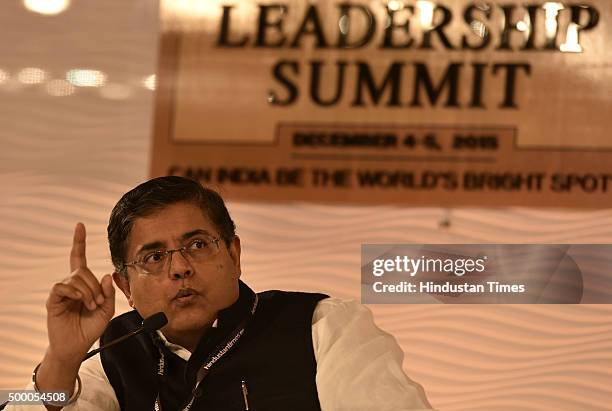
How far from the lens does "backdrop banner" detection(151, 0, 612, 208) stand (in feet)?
9.37

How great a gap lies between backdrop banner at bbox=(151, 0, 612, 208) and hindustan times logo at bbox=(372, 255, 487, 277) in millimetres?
184

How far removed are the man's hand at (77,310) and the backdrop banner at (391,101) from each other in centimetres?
115

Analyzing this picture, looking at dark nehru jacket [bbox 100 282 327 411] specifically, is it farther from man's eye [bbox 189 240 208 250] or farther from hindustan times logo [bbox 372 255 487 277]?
hindustan times logo [bbox 372 255 487 277]

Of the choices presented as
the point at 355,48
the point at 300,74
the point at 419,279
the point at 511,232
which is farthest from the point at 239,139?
the point at 511,232

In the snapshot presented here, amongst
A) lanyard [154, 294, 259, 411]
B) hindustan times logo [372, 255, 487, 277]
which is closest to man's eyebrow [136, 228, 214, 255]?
lanyard [154, 294, 259, 411]

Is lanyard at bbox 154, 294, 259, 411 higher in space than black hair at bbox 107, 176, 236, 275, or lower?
lower

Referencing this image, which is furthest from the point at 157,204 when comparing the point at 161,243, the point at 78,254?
the point at 78,254

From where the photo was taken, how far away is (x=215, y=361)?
198 centimetres

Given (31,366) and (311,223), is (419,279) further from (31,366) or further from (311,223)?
(31,366)

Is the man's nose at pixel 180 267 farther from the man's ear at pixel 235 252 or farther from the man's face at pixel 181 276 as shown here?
the man's ear at pixel 235 252

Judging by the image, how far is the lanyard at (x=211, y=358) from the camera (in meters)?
1.94

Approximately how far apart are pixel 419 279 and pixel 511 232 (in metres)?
0.32

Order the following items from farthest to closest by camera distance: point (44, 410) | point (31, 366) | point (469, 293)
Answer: point (31, 366), point (469, 293), point (44, 410)

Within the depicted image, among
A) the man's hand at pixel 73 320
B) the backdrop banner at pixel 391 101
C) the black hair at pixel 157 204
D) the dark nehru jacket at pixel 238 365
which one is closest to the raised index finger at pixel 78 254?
the man's hand at pixel 73 320
